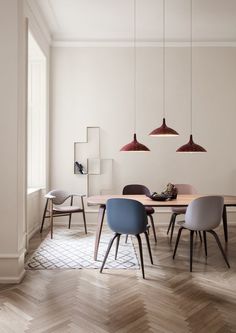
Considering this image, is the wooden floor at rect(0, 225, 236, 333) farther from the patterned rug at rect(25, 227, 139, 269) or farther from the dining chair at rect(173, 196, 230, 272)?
the dining chair at rect(173, 196, 230, 272)

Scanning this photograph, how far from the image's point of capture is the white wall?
579 cm

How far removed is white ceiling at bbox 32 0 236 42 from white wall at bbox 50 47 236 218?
0.89 ft

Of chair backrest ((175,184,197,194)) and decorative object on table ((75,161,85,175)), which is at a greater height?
decorative object on table ((75,161,85,175))

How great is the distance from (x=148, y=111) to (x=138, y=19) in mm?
1596

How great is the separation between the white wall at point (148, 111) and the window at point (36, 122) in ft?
1.20

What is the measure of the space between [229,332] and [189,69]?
471 cm

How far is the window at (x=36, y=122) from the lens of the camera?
5426 mm

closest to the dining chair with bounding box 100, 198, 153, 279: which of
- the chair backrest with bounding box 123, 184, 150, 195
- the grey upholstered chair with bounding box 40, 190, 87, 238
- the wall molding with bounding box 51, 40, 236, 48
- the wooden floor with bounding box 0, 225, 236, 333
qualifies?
the wooden floor with bounding box 0, 225, 236, 333

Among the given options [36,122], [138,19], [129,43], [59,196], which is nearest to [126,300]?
[59,196]

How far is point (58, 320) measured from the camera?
2.42 meters

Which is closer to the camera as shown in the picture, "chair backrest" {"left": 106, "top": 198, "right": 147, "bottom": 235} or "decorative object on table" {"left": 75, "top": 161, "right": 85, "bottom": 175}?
"chair backrest" {"left": 106, "top": 198, "right": 147, "bottom": 235}

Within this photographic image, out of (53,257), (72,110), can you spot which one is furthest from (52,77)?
(53,257)

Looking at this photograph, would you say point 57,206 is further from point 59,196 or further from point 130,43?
point 130,43

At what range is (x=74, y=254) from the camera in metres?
4.06
